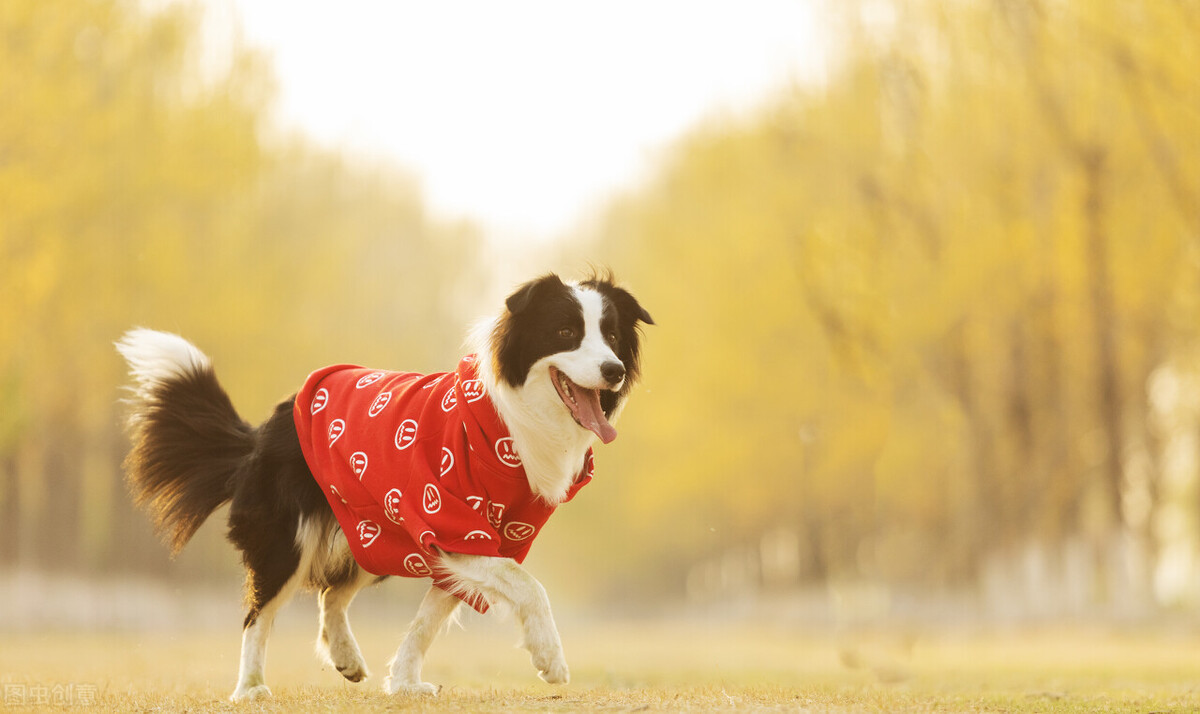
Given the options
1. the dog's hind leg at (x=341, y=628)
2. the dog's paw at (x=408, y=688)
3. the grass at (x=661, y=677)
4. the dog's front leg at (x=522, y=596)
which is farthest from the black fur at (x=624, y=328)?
the dog's hind leg at (x=341, y=628)

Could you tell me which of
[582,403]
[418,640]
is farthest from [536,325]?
[418,640]

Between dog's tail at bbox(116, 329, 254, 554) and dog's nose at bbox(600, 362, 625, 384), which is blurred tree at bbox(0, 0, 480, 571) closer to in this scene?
dog's tail at bbox(116, 329, 254, 554)


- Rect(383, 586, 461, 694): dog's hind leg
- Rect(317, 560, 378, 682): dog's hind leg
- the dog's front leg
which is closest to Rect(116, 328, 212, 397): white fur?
Rect(317, 560, 378, 682): dog's hind leg

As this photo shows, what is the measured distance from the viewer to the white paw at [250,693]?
754cm

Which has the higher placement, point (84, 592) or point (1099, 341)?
point (1099, 341)

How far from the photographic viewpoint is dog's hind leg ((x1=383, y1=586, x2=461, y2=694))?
7.61 meters

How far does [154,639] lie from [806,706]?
14.1 meters

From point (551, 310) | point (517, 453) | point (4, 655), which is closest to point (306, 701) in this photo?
point (517, 453)

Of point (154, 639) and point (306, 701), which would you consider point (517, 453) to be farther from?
point (154, 639)

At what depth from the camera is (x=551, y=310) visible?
7270 millimetres

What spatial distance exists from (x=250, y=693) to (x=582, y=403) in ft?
7.65

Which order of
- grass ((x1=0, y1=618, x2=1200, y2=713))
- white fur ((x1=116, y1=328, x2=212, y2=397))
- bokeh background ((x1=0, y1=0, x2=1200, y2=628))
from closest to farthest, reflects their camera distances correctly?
1. grass ((x1=0, y1=618, x2=1200, y2=713))
2. white fur ((x1=116, y1=328, x2=212, y2=397))
3. bokeh background ((x1=0, y1=0, x2=1200, y2=628))

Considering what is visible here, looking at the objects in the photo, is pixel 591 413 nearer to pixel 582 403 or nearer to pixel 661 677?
pixel 582 403

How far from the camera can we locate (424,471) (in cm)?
714
